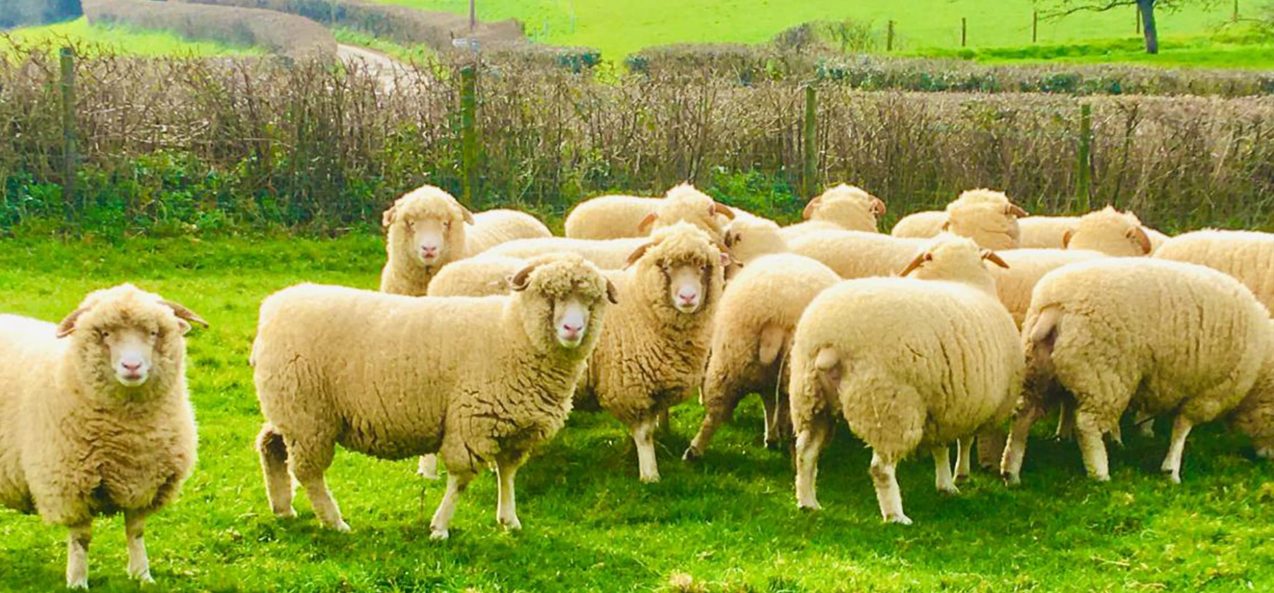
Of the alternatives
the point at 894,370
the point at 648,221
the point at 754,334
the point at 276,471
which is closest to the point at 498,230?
the point at 648,221

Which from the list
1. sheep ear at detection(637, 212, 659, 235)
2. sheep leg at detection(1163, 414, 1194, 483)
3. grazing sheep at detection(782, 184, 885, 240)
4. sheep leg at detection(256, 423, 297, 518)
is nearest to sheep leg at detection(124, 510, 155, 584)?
sheep leg at detection(256, 423, 297, 518)

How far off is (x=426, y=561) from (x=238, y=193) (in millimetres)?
9057

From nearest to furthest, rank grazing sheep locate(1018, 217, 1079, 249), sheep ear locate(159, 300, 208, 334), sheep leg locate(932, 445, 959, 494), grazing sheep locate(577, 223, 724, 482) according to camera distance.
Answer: sheep ear locate(159, 300, 208, 334) < sheep leg locate(932, 445, 959, 494) < grazing sheep locate(577, 223, 724, 482) < grazing sheep locate(1018, 217, 1079, 249)

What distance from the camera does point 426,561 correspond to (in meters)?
6.20

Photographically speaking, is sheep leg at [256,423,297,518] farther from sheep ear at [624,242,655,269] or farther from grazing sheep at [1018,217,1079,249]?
grazing sheep at [1018,217,1079,249]

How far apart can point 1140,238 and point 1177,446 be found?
2.31 metres

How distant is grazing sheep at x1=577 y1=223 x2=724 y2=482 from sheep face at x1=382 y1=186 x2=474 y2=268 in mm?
1892

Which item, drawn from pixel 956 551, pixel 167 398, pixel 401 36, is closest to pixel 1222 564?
pixel 956 551

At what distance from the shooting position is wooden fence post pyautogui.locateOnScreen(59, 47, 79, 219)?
44.6 feet

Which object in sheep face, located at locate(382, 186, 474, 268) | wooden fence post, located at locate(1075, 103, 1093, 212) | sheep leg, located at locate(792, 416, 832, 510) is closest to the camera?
sheep leg, located at locate(792, 416, 832, 510)

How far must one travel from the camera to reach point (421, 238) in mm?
9266

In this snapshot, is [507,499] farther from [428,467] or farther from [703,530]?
[428,467]

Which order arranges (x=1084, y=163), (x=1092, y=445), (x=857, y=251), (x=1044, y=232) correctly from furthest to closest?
1. (x=1084, y=163)
2. (x=1044, y=232)
3. (x=857, y=251)
4. (x=1092, y=445)

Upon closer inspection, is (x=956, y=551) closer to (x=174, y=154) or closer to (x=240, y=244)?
(x=240, y=244)
